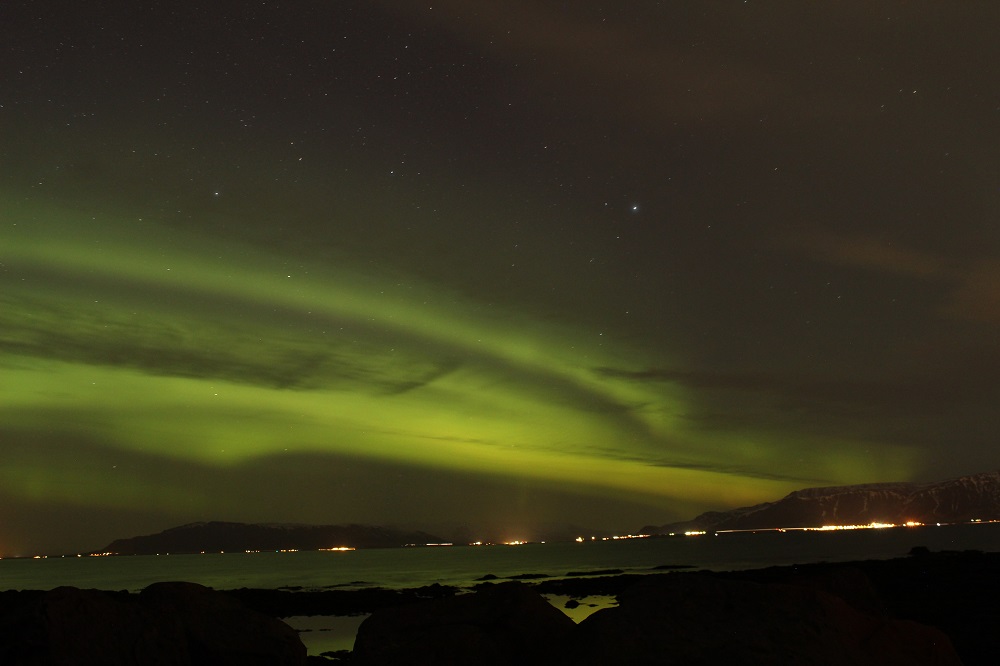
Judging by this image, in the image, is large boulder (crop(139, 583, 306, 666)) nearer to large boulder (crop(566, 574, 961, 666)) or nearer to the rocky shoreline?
the rocky shoreline

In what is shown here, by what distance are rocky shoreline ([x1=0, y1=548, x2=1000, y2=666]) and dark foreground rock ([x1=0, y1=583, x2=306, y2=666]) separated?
22 millimetres

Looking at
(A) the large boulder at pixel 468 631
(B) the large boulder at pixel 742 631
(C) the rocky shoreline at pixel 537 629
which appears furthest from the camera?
(A) the large boulder at pixel 468 631

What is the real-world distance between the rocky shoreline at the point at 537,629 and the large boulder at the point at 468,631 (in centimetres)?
2

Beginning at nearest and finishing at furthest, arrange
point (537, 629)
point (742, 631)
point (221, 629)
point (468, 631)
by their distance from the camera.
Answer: point (742, 631) < point (468, 631) < point (537, 629) < point (221, 629)

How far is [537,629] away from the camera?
38.5ft

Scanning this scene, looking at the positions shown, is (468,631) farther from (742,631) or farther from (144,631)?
(144,631)

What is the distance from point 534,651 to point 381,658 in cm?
219

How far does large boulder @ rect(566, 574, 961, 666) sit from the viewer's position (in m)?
8.10

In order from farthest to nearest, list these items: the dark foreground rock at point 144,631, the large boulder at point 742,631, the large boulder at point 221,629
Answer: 1. the large boulder at point 221,629
2. the dark foreground rock at point 144,631
3. the large boulder at point 742,631

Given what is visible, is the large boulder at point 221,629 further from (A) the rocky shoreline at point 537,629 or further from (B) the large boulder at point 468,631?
(B) the large boulder at point 468,631

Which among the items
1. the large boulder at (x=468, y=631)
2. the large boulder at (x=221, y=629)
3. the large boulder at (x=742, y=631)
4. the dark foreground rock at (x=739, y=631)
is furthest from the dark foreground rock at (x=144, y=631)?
the large boulder at (x=742, y=631)

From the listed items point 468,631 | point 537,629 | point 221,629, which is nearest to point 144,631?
point 221,629

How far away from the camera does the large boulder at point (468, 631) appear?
10820mm

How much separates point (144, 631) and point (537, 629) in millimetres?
7278
